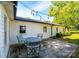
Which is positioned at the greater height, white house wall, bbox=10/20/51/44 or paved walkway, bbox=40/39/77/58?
white house wall, bbox=10/20/51/44

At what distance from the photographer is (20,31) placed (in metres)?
14.8

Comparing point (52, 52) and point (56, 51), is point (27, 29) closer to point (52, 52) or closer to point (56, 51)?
point (56, 51)

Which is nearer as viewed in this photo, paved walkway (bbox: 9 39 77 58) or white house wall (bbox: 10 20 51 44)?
paved walkway (bbox: 9 39 77 58)

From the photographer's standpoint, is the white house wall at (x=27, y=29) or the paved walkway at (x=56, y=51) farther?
the white house wall at (x=27, y=29)

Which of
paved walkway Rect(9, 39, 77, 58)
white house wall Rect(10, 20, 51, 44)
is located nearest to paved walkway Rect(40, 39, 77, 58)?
paved walkway Rect(9, 39, 77, 58)

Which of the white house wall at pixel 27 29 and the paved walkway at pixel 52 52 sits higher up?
the white house wall at pixel 27 29

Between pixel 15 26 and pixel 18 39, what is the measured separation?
5.45 feet

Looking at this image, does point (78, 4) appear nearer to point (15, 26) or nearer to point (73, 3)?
point (73, 3)

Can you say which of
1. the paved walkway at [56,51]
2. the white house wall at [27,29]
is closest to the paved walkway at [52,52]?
the paved walkway at [56,51]

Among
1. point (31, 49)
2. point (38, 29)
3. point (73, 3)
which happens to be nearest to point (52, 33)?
point (38, 29)

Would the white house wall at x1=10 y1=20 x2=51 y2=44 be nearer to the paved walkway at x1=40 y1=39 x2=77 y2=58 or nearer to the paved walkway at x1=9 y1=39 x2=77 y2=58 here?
the paved walkway at x1=9 y1=39 x2=77 y2=58

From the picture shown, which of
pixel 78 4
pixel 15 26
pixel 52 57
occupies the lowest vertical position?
pixel 52 57

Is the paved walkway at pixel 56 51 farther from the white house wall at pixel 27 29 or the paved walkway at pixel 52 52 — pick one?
the white house wall at pixel 27 29

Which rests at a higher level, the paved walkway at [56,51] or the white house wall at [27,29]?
the white house wall at [27,29]
